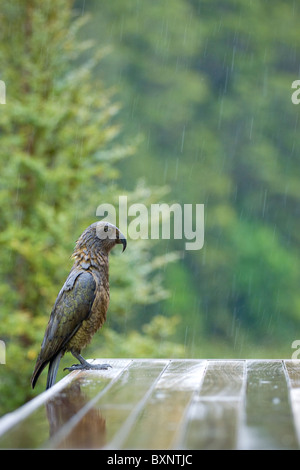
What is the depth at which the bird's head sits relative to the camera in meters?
4.08

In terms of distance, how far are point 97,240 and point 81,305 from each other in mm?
457

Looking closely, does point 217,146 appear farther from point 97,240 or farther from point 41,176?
point 97,240

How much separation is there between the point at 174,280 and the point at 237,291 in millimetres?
1820

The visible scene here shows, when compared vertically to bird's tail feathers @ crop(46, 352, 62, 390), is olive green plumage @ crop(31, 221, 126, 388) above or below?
above

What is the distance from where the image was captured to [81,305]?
12.6ft

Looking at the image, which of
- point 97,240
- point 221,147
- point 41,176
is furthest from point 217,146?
point 97,240

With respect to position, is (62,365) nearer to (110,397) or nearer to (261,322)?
(110,397)

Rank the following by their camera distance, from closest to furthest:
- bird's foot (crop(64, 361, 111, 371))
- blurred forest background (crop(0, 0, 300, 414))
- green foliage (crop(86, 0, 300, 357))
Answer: bird's foot (crop(64, 361, 111, 371)) → blurred forest background (crop(0, 0, 300, 414)) → green foliage (crop(86, 0, 300, 357))

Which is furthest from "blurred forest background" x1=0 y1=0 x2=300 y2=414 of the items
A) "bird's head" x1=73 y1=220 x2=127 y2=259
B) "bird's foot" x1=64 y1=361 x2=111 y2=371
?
"bird's foot" x1=64 y1=361 x2=111 y2=371

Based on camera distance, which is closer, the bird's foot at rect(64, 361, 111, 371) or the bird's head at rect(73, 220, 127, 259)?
the bird's foot at rect(64, 361, 111, 371)

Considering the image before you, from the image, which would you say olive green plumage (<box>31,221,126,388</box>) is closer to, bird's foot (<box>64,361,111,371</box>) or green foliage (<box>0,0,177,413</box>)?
bird's foot (<box>64,361,111,371</box>)

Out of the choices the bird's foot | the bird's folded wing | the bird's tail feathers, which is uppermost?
the bird's folded wing

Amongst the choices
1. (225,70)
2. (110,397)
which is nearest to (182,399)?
(110,397)

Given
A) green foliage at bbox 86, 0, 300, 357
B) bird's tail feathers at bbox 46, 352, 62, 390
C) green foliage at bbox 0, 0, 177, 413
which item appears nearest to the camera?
bird's tail feathers at bbox 46, 352, 62, 390
